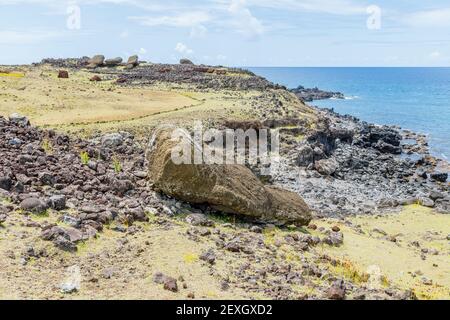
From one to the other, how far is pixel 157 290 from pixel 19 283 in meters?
2.72

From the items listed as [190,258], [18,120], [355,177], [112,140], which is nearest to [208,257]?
[190,258]

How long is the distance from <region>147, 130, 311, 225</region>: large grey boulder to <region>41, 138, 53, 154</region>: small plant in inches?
189

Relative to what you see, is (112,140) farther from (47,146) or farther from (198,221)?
(198,221)

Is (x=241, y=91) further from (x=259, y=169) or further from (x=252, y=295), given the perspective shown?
(x=252, y=295)

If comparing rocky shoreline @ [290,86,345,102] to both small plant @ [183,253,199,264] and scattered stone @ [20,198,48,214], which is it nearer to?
scattered stone @ [20,198,48,214]

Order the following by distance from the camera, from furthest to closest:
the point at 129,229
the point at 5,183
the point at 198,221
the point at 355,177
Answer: the point at 355,177, the point at 198,221, the point at 5,183, the point at 129,229

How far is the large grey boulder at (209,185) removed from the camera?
16688mm

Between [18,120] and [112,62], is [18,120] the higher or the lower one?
the lower one

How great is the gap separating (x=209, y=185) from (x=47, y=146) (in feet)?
26.5

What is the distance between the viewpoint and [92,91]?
49.2m

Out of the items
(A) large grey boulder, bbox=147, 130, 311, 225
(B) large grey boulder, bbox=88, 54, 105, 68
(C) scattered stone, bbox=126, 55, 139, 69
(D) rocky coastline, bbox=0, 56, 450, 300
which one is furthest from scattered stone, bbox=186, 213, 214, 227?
(B) large grey boulder, bbox=88, 54, 105, 68

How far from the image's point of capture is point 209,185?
Result: 1678cm

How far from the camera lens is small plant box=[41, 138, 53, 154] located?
20408 millimetres
